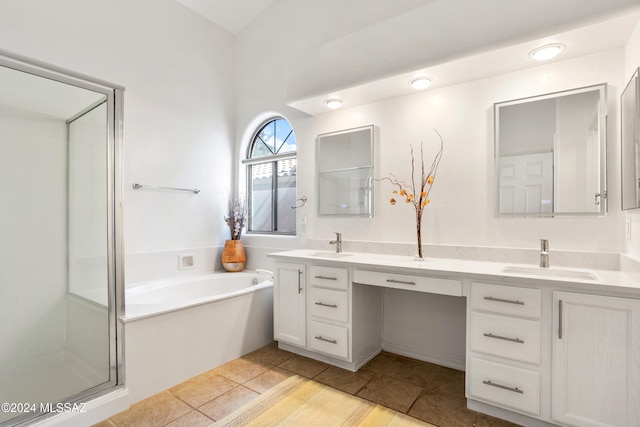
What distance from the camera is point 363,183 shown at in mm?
2879

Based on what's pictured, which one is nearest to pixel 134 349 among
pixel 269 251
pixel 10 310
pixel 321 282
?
pixel 10 310

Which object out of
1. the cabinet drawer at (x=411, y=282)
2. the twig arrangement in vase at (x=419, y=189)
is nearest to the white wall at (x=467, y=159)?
the twig arrangement in vase at (x=419, y=189)

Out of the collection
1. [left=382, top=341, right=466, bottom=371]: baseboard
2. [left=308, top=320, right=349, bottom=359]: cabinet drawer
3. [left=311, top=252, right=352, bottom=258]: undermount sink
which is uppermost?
[left=311, top=252, right=352, bottom=258]: undermount sink

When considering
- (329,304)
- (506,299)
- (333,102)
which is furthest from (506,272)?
(333,102)

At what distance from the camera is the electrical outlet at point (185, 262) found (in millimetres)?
3270

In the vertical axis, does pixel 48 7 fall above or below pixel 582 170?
above

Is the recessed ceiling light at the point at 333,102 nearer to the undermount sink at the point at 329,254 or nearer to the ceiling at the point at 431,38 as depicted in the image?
the ceiling at the point at 431,38

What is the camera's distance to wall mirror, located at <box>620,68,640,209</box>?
5.25ft

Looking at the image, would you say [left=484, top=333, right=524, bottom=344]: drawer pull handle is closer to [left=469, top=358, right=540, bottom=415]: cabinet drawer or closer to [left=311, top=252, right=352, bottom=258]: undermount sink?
[left=469, top=358, right=540, bottom=415]: cabinet drawer

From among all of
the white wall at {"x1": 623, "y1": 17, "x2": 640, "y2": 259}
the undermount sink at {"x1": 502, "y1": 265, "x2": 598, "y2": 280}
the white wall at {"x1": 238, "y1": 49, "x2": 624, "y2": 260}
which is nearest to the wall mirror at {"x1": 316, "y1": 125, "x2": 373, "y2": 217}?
the white wall at {"x1": 238, "y1": 49, "x2": 624, "y2": 260}

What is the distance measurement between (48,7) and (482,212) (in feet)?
11.7

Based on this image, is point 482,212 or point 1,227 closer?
point 1,227

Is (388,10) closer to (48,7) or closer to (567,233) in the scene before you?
(567,233)

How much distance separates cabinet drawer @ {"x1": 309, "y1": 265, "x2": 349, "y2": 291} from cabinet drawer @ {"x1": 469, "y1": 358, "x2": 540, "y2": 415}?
37.1 inches
